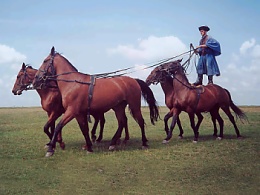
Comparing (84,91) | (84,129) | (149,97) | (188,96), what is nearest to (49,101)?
(84,91)

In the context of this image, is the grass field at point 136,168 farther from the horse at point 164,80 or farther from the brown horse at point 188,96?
the horse at point 164,80

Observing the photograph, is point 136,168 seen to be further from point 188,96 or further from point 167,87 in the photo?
point 167,87

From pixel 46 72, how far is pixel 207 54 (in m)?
5.28

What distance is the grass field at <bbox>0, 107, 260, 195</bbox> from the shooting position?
21.8 feet

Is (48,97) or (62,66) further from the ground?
(62,66)

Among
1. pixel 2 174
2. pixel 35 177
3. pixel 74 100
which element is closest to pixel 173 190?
pixel 35 177

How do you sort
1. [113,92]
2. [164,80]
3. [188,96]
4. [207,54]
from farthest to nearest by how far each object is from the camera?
[207,54] → [164,80] → [188,96] → [113,92]

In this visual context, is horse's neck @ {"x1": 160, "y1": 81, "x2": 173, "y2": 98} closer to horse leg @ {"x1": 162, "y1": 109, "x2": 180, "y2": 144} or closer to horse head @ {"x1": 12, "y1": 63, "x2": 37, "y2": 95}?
horse leg @ {"x1": 162, "y1": 109, "x2": 180, "y2": 144}

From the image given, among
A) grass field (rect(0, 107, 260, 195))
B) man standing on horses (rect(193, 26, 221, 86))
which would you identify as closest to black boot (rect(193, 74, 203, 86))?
man standing on horses (rect(193, 26, 221, 86))

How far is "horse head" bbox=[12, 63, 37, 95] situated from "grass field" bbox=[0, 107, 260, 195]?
167 centimetres

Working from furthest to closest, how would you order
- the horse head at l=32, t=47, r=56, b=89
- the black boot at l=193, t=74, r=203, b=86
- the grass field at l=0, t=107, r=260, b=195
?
the black boot at l=193, t=74, r=203, b=86, the horse head at l=32, t=47, r=56, b=89, the grass field at l=0, t=107, r=260, b=195

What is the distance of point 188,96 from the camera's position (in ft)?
37.0

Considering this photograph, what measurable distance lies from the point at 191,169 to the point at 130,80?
11.4 feet

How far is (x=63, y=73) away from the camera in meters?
10.0
